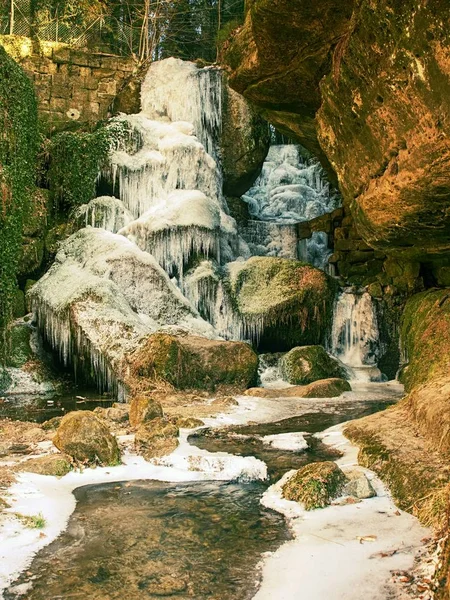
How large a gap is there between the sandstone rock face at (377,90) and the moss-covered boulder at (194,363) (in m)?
4.32

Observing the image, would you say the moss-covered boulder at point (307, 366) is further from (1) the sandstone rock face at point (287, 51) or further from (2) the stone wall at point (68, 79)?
(2) the stone wall at point (68, 79)

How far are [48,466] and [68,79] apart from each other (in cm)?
1431

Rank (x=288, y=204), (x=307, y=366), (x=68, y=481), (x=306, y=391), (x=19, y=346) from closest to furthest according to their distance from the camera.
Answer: (x=68, y=481) → (x=306, y=391) → (x=19, y=346) → (x=307, y=366) → (x=288, y=204)

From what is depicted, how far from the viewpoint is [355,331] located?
14.6 metres

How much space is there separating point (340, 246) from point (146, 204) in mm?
4789

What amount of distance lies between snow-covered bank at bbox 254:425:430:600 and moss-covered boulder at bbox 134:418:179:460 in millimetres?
1634

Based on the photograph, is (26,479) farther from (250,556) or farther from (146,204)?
(146,204)

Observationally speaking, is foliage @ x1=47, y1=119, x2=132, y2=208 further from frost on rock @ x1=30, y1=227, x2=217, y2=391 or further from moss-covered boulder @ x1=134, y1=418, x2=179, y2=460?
moss-covered boulder @ x1=134, y1=418, x2=179, y2=460

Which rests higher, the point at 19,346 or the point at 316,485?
the point at 19,346

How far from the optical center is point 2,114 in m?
12.2

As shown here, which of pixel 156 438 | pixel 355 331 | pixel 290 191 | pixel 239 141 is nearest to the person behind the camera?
pixel 156 438

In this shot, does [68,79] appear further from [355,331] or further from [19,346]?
[355,331]

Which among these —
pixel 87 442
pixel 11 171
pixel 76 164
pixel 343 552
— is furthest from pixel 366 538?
pixel 76 164

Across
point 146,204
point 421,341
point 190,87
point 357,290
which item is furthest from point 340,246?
point 421,341
